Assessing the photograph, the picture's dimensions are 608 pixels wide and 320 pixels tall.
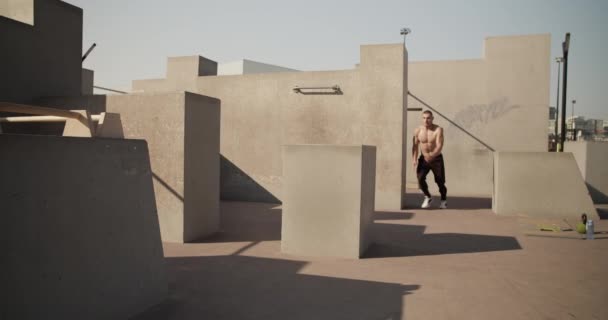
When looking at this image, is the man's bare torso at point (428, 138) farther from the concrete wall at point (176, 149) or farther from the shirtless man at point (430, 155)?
the concrete wall at point (176, 149)

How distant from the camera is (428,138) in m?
8.02

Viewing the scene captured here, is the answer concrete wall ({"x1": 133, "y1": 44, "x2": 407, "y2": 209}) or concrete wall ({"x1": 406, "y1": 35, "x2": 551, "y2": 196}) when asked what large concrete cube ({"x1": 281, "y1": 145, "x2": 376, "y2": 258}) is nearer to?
concrete wall ({"x1": 133, "y1": 44, "x2": 407, "y2": 209})

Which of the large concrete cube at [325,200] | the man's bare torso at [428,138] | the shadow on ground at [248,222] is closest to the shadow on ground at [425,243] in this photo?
the large concrete cube at [325,200]

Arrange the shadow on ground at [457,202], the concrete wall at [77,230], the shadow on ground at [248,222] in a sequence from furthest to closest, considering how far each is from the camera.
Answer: the shadow on ground at [457,202] → the shadow on ground at [248,222] → the concrete wall at [77,230]

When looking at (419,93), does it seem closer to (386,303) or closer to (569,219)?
(569,219)

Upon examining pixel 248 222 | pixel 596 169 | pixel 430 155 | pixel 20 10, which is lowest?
pixel 248 222

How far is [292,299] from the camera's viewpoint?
3146mm

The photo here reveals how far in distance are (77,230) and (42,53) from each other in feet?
15.0

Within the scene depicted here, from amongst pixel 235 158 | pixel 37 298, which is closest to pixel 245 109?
pixel 235 158

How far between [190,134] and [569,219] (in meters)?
5.72

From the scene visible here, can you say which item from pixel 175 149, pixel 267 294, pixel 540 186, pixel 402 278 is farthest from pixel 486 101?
pixel 267 294

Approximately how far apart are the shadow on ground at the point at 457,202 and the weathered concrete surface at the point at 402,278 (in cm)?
232

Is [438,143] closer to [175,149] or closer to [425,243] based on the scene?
[425,243]

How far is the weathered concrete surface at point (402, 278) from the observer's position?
2.96 metres
